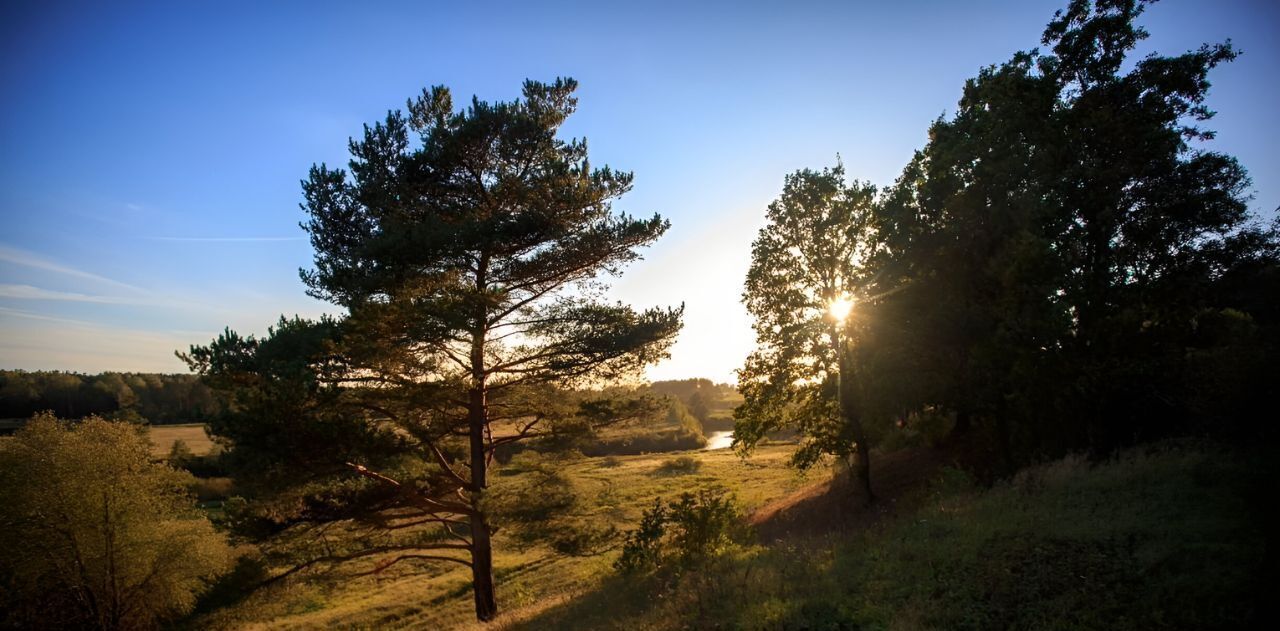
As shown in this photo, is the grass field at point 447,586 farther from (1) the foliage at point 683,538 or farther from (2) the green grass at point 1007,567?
(1) the foliage at point 683,538

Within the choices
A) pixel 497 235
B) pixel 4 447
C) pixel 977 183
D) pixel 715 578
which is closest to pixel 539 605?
pixel 715 578

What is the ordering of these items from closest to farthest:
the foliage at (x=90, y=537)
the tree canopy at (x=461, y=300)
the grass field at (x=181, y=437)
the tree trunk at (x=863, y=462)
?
the tree canopy at (x=461, y=300), the tree trunk at (x=863, y=462), the foliage at (x=90, y=537), the grass field at (x=181, y=437)

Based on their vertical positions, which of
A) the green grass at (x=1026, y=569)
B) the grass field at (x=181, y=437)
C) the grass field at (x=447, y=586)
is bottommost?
the grass field at (x=447, y=586)

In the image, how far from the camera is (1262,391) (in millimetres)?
11195

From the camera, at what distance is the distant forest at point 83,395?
184ft

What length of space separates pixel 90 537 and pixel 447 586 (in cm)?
1463

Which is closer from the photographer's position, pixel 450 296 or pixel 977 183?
pixel 450 296

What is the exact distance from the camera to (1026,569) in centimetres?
700

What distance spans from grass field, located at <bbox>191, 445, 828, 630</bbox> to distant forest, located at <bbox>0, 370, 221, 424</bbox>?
40.6m

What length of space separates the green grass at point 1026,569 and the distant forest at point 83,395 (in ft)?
208

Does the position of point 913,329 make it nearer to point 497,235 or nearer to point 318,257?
point 497,235

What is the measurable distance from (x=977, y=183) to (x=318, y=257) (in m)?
18.4

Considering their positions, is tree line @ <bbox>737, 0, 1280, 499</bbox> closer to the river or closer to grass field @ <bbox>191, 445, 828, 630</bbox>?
grass field @ <bbox>191, 445, 828, 630</bbox>

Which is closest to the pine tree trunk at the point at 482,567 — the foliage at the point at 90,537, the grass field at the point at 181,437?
the foliage at the point at 90,537
